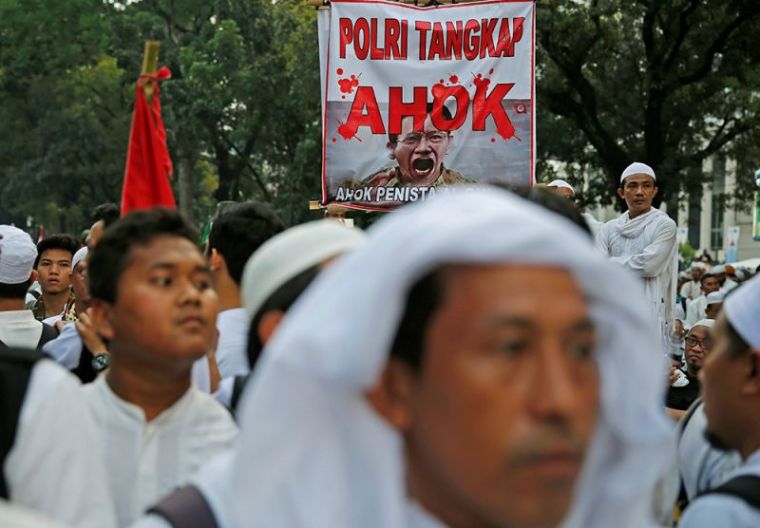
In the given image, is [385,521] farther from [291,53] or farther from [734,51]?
[291,53]

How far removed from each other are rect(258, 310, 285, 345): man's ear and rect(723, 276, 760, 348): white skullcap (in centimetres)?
106

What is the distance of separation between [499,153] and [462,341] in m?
8.05

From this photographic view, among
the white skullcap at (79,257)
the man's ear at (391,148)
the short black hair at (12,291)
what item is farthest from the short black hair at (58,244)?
the man's ear at (391,148)

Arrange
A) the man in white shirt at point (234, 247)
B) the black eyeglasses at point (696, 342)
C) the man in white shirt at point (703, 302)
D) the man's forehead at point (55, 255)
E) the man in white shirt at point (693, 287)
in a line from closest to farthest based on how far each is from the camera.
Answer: the man in white shirt at point (234, 247) < the man's forehead at point (55, 255) < the black eyeglasses at point (696, 342) < the man in white shirt at point (703, 302) < the man in white shirt at point (693, 287)

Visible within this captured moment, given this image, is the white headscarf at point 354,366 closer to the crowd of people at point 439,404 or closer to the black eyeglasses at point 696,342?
the crowd of people at point 439,404

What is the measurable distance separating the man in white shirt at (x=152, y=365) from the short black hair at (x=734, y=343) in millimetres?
1293

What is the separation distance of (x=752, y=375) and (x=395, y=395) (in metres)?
1.35

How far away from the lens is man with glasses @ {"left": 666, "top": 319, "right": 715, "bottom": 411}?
22.0 ft

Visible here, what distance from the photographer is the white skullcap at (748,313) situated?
9.10 ft

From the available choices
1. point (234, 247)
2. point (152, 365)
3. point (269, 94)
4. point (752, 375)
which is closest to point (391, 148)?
point (234, 247)

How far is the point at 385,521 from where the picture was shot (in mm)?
1673

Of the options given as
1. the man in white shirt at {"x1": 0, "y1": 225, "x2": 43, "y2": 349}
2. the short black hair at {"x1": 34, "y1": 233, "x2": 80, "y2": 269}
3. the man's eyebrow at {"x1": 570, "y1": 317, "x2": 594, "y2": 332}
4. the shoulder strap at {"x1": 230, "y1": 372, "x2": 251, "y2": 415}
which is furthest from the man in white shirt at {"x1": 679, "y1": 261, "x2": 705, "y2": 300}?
the man's eyebrow at {"x1": 570, "y1": 317, "x2": 594, "y2": 332}

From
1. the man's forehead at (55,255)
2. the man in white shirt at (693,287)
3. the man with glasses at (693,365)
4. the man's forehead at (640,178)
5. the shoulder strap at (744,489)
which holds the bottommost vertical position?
the man in white shirt at (693,287)

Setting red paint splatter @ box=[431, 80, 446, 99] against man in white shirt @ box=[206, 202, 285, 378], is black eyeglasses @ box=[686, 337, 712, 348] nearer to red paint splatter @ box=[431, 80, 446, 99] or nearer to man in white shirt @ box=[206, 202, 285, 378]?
red paint splatter @ box=[431, 80, 446, 99]
